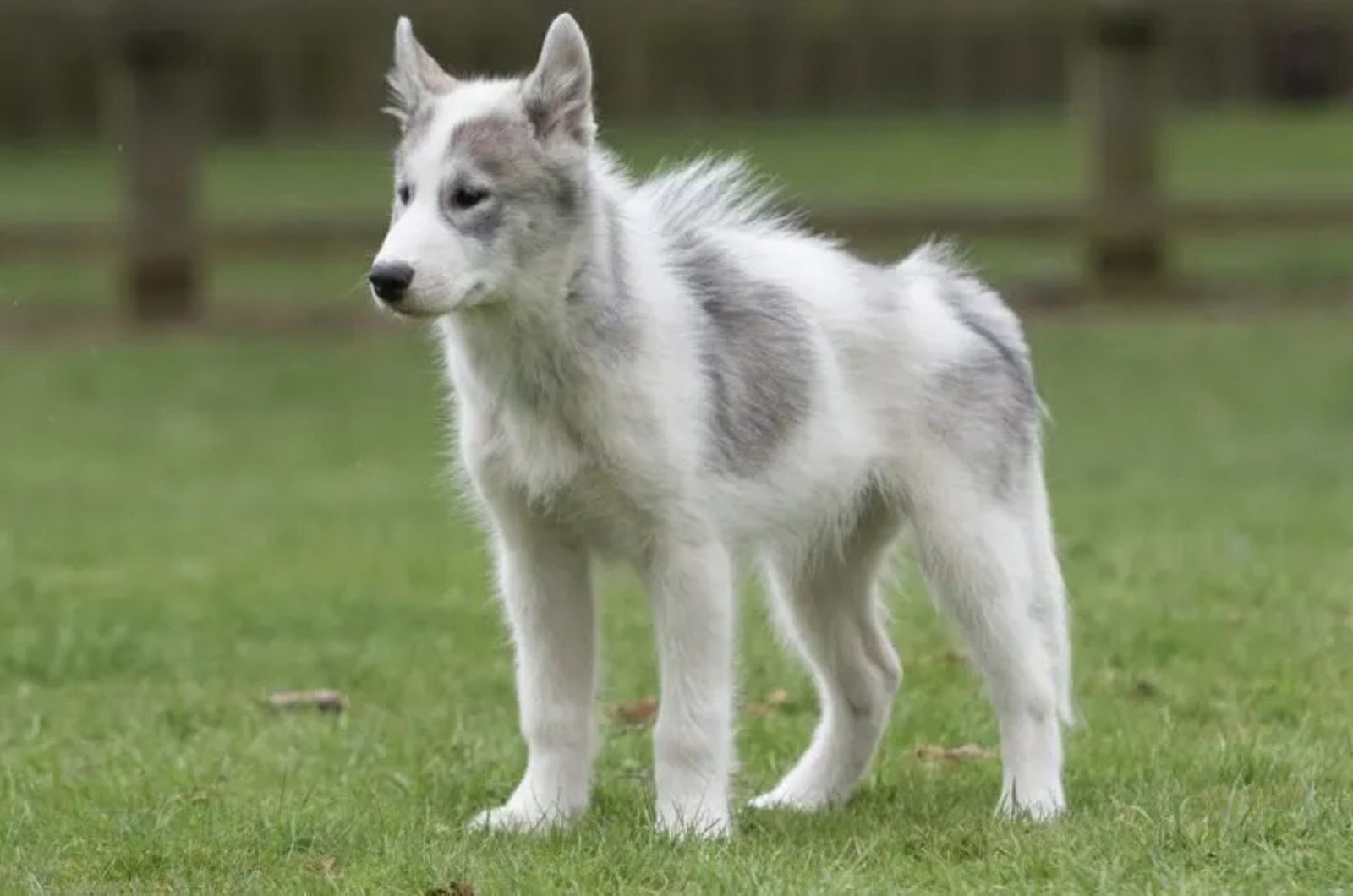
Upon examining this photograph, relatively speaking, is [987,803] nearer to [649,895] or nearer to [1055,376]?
[649,895]

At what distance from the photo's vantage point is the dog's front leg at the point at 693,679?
5727 mm

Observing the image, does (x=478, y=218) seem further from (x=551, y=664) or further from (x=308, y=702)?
(x=308, y=702)

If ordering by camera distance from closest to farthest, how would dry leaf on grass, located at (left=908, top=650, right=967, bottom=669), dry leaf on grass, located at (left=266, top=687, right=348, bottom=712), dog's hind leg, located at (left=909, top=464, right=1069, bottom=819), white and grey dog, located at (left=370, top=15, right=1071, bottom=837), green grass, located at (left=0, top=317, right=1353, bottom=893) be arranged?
green grass, located at (left=0, top=317, right=1353, bottom=893)
white and grey dog, located at (left=370, top=15, right=1071, bottom=837)
dog's hind leg, located at (left=909, top=464, right=1069, bottom=819)
dry leaf on grass, located at (left=266, top=687, right=348, bottom=712)
dry leaf on grass, located at (left=908, top=650, right=967, bottom=669)

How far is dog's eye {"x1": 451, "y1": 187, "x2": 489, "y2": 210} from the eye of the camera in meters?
5.56

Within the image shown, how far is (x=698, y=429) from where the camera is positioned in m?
5.75

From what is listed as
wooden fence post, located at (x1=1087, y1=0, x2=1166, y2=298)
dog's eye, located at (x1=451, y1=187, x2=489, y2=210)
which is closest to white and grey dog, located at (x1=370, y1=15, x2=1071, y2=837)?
dog's eye, located at (x1=451, y1=187, x2=489, y2=210)

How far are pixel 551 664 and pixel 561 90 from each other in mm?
1380

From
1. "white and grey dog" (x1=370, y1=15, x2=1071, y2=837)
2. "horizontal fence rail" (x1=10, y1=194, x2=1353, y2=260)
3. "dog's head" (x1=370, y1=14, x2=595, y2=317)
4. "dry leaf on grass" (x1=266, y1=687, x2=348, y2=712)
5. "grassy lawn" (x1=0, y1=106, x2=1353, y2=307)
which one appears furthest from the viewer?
"grassy lawn" (x1=0, y1=106, x2=1353, y2=307)

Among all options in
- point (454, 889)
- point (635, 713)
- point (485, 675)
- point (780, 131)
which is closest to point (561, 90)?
point (454, 889)

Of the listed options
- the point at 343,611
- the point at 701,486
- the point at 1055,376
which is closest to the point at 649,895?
the point at 701,486

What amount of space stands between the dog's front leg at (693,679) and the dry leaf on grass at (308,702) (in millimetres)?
2218

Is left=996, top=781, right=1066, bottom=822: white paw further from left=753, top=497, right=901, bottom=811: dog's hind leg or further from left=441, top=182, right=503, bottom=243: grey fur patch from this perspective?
left=441, top=182, right=503, bottom=243: grey fur patch

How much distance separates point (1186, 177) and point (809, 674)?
635 inches

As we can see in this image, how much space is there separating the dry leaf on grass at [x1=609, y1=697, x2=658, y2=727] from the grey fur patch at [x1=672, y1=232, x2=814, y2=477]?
→ 1.76 m
